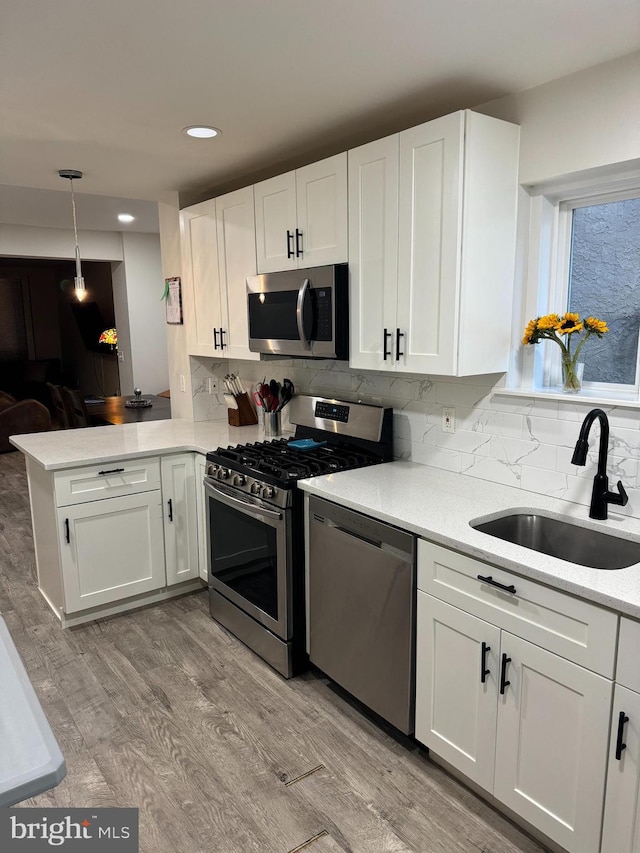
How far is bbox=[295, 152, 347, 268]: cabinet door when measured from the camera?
257 centimetres

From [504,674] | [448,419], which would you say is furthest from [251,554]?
[504,674]

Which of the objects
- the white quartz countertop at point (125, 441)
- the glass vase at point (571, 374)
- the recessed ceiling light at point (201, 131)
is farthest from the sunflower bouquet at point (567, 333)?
the white quartz countertop at point (125, 441)

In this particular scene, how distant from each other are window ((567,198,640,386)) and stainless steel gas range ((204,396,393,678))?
0.94 metres

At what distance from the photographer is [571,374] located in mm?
2232

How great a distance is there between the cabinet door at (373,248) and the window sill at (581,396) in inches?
19.0

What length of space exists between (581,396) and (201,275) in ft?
7.70

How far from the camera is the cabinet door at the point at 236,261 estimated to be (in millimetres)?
3150

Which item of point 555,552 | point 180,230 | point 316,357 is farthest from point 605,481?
point 180,230

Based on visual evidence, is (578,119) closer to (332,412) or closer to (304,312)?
(304,312)

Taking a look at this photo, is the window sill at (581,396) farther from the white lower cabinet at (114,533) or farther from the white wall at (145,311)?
the white wall at (145,311)

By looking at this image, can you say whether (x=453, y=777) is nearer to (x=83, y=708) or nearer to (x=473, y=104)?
(x=83, y=708)

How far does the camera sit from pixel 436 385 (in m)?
2.69

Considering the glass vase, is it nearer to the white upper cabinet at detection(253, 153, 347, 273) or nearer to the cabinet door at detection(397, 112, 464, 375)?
the cabinet door at detection(397, 112, 464, 375)

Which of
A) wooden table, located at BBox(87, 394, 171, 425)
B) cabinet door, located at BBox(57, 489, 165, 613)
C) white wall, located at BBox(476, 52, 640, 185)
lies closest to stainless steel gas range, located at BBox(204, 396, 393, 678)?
cabinet door, located at BBox(57, 489, 165, 613)
